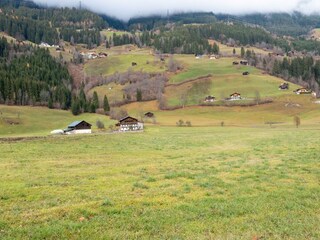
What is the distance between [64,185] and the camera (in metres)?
20.3

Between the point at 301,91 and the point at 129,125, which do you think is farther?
the point at 301,91

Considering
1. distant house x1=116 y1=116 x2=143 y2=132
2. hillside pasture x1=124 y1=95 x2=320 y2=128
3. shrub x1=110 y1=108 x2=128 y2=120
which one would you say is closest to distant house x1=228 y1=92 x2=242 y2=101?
hillside pasture x1=124 y1=95 x2=320 y2=128

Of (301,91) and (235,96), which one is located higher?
(301,91)

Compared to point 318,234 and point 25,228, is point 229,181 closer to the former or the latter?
point 318,234

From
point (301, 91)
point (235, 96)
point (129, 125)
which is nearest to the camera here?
point (129, 125)

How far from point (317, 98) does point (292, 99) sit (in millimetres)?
12816

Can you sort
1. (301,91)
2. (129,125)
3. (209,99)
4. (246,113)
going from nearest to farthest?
(129,125), (246,113), (301,91), (209,99)

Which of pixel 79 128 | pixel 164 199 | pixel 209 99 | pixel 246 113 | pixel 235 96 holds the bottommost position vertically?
pixel 246 113

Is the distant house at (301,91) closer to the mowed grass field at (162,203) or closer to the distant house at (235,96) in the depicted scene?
the distant house at (235,96)

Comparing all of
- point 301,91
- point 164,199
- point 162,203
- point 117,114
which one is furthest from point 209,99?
point 162,203

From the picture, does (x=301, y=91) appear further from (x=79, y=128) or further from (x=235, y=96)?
(x=79, y=128)

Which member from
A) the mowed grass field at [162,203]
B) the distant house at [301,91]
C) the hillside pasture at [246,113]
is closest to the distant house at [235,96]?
the hillside pasture at [246,113]

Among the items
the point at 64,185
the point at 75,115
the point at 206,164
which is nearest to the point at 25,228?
the point at 64,185

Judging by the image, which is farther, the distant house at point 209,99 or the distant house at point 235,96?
the distant house at point 235,96
